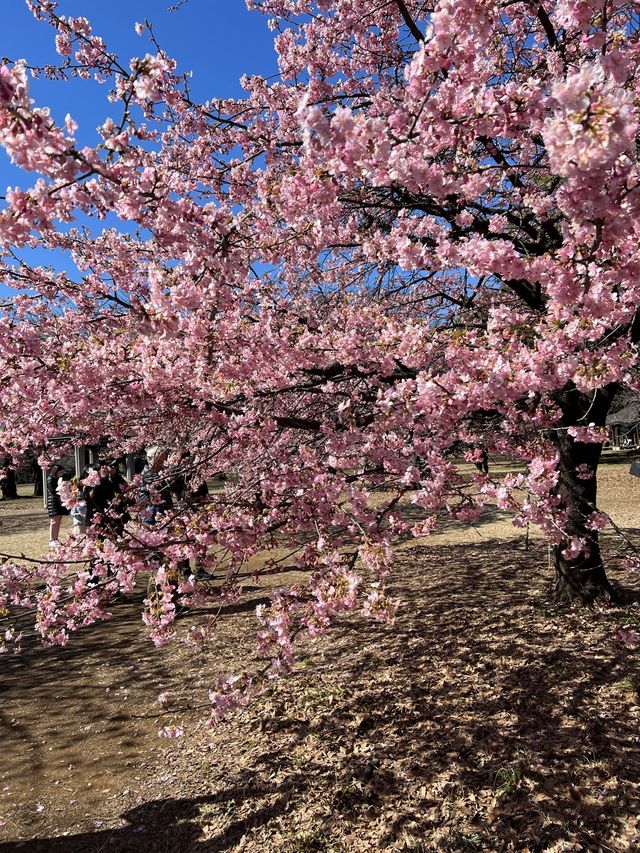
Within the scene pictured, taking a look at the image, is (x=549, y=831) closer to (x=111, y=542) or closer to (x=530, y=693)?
(x=530, y=693)

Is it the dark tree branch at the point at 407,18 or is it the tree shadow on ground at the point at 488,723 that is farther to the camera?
the dark tree branch at the point at 407,18

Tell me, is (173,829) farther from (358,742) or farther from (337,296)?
(337,296)

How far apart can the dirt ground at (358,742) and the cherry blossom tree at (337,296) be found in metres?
0.90

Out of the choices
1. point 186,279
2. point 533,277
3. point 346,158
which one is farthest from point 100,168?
point 533,277

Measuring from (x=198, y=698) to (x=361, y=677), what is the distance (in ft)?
5.18

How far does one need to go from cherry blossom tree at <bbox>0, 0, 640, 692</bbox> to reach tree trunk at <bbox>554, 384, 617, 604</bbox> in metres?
0.03

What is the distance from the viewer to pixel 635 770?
11.0ft

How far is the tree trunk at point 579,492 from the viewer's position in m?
5.19

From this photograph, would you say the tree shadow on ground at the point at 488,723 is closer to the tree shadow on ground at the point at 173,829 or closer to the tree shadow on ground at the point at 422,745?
the tree shadow on ground at the point at 422,745

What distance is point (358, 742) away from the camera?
13.2ft

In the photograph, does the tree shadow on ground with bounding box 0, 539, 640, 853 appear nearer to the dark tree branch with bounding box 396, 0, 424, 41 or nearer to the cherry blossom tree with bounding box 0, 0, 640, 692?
the cherry blossom tree with bounding box 0, 0, 640, 692

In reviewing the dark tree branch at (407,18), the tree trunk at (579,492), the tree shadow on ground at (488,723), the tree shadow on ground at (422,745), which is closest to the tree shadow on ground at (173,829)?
the tree shadow on ground at (422,745)

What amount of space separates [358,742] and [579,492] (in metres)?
3.23

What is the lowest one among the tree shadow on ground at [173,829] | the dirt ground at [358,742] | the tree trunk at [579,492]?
the tree shadow on ground at [173,829]
